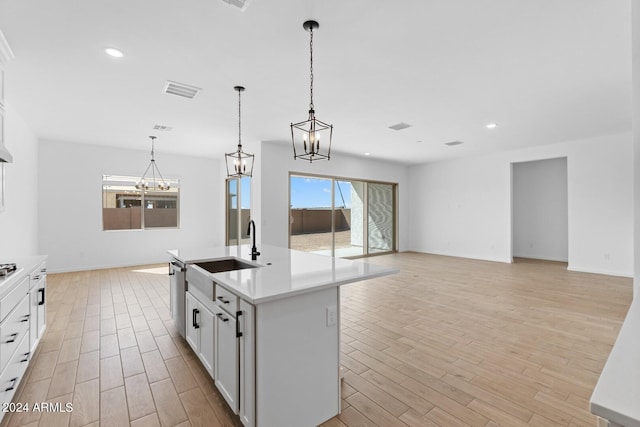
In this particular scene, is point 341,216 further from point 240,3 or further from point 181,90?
point 240,3

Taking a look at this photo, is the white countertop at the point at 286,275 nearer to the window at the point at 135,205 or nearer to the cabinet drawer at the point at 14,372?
the cabinet drawer at the point at 14,372

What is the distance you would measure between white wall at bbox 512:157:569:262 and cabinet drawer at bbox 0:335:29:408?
9.56 meters

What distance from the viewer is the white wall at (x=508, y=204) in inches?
231

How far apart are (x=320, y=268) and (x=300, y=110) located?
295 cm

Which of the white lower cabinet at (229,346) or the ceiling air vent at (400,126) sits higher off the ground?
the ceiling air vent at (400,126)

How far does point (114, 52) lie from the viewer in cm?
281

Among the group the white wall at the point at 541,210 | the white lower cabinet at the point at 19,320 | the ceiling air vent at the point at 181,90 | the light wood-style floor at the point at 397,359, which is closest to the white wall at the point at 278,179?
the light wood-style floor at the point at 397,359

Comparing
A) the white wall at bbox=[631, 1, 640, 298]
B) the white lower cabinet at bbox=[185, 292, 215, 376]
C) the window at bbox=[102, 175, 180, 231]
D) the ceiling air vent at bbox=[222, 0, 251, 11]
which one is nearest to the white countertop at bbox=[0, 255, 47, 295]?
the white lower cabinet at bbox=[185, 292, 215, 376]

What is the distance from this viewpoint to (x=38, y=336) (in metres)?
2.78

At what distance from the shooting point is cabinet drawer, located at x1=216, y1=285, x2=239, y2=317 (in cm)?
179

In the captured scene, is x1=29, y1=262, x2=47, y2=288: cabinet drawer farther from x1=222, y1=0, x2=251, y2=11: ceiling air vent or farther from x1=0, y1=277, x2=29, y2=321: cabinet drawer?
x1=222, y1=0, x2=251, y2=11: ceiling air vent

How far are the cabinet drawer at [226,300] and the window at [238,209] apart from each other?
525cm

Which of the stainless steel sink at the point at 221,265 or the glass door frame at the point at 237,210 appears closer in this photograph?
the stainless steel sink at the point at 221,265

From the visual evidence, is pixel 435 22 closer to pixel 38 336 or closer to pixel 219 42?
pixel 219 42
